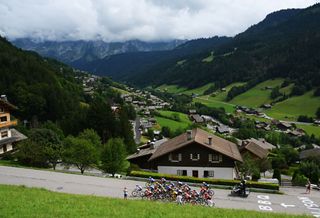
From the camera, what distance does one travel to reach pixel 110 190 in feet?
113

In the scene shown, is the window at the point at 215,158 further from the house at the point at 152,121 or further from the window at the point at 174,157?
the house at the point at 152,121

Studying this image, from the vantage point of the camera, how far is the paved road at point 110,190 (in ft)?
108

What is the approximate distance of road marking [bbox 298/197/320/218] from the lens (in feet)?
106

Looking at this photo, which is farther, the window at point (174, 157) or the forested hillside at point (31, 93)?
the forested hillside at point (31, 93)

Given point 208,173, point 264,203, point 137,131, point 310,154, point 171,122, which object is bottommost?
point 264,203

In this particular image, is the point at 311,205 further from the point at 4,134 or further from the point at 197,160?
the point at 4,134

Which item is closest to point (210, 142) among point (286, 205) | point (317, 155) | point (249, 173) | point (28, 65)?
point (249, 173)

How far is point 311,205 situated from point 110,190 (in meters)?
17.8

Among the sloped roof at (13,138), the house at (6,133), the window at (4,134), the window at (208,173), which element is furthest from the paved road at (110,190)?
the window at (4,134)

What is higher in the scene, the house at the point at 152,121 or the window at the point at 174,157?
the house at the point at 152,121

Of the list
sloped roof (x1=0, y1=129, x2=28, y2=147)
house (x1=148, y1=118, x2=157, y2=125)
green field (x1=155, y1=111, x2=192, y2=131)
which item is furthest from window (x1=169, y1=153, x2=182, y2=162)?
house (x1=148, y1=118, x2=157, y2=125)

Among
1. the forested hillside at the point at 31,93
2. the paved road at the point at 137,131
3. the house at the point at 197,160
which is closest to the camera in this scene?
the house at the point at 197,160

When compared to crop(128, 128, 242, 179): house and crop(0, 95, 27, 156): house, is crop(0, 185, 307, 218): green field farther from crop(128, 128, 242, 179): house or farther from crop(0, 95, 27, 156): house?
crop(0, 95, 27, 156): house

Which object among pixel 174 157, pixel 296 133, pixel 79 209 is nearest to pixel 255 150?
pixel 174 157
